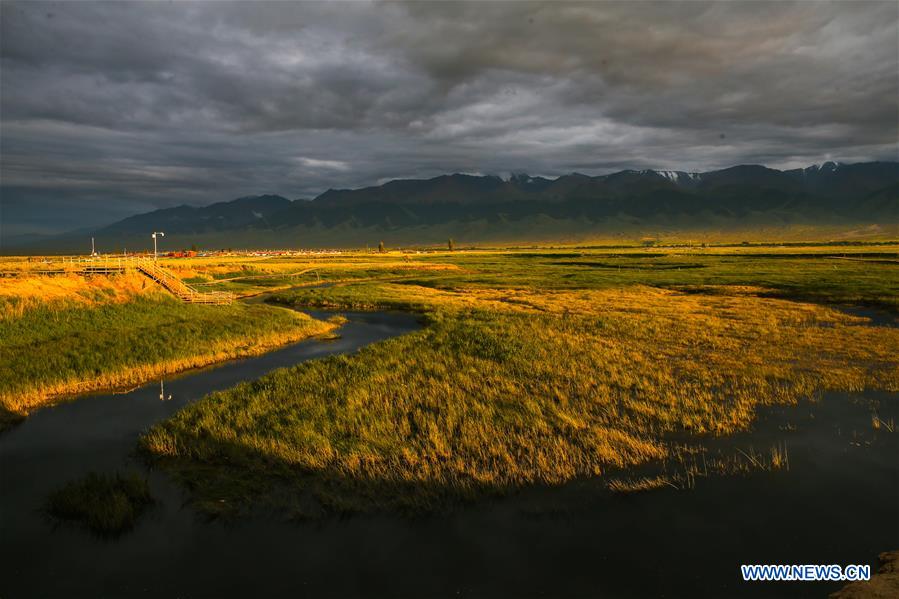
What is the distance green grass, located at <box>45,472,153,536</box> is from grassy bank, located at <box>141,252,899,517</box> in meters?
1.28

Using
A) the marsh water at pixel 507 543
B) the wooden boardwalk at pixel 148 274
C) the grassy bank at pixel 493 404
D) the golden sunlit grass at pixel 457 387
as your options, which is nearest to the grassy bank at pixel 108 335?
the golden sunlit grass at pixel 457 387

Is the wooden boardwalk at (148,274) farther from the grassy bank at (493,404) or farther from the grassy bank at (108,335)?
the grassy bank at (493,404)

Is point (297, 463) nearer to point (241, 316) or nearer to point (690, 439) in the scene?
point (690, 439)

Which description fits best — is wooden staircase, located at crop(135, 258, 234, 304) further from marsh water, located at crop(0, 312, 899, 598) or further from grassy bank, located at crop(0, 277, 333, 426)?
marsh water, located at crop(0, 312, 899, 598)

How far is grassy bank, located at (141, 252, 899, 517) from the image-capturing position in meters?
13.5

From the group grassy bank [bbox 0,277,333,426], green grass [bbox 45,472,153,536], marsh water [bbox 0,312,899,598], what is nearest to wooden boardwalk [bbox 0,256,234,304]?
grassy bank [bbox 0,277,333,426]

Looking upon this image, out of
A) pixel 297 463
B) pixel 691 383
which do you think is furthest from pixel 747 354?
Answer: pixel 297 463

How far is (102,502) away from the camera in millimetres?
12562

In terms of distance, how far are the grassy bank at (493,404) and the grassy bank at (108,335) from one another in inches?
311

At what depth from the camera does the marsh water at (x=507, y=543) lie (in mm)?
10070

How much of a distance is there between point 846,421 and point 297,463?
62.0ft

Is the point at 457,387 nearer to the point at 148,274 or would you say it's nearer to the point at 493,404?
the point at 493,404

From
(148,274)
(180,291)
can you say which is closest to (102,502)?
(180,291)

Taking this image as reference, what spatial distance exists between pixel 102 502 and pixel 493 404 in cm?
1246
